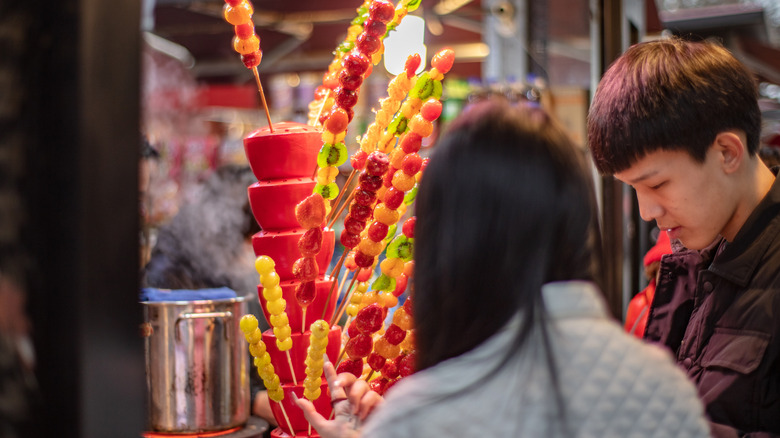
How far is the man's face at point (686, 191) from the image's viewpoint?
1.24m

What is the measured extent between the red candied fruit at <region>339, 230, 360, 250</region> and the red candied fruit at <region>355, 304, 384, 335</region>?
0.36 feet

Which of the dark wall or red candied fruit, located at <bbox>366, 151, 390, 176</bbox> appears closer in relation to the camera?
the dark wall

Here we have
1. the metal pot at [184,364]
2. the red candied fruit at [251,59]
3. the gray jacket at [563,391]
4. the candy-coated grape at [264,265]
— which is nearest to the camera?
the gray jacket at [563,391]

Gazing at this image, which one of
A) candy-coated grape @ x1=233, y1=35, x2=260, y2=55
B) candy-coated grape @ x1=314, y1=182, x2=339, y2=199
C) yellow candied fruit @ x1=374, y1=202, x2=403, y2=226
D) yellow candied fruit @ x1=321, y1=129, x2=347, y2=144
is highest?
candy-coated grape @ x1=233, y1=35, x2=260, y2=55

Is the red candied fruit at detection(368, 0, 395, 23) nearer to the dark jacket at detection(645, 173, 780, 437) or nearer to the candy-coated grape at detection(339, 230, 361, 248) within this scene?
the candy-coated grape at detection(339, 230, 361, 248)

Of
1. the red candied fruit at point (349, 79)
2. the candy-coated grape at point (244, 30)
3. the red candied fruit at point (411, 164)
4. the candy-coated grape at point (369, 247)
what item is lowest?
the candy-coated grape at point (369, 247)

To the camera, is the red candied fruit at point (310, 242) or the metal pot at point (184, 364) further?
the metal pot at point (184, 364)

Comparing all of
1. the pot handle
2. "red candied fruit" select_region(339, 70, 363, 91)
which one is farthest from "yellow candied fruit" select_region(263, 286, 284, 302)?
"red candied fruit" select_region(339, 70, 363, 91)

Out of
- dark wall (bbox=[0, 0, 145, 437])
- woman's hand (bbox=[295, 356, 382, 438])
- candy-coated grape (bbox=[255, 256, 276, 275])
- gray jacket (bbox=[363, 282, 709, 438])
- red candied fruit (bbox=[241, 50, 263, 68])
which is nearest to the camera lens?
dark wall (bbox=[0, 0, 145, 437])

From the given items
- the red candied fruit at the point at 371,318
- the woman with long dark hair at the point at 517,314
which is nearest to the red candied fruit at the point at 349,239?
the red candied fruit at the point at 371,318

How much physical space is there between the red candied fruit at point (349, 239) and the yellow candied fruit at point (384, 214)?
0.05 m

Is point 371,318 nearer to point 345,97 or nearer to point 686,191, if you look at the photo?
point 345,97

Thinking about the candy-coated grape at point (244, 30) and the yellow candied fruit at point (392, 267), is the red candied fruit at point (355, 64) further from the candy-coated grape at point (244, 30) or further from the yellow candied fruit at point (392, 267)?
the yellow candied fruit at point (392, 267)

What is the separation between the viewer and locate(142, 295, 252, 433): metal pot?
1.37m
